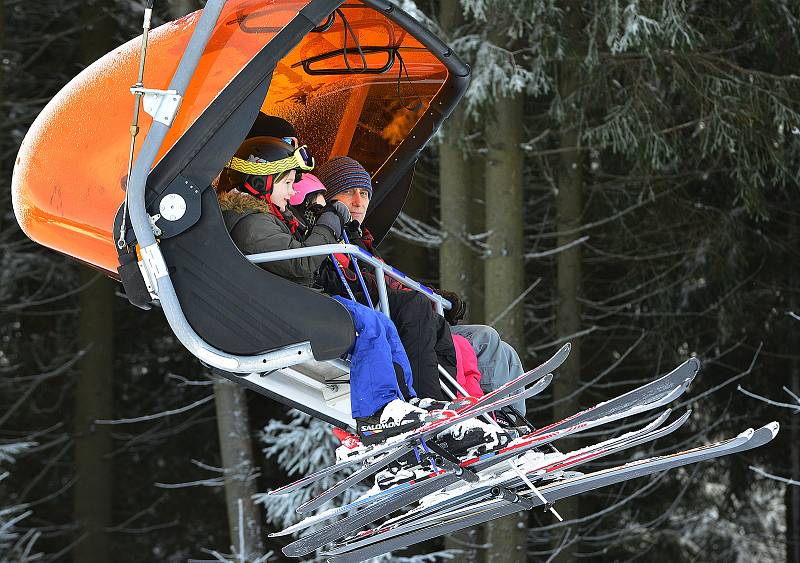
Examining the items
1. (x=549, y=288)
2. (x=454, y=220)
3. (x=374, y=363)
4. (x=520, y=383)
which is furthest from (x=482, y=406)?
(x=549, y=288)

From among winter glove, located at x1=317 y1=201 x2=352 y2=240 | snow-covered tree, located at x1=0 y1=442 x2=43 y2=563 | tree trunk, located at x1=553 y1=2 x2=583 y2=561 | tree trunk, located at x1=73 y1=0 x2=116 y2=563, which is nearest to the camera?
winter glove, located at x1=317 y1=201 x2=352 y2=240

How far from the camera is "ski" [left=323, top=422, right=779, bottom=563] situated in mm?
4930

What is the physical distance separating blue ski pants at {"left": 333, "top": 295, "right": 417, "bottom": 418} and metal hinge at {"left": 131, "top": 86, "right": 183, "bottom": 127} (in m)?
0.98

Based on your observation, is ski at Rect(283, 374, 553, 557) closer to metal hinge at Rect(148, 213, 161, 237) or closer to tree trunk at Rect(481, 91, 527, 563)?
metal hinge at Rect(148, 213, 161, 237)

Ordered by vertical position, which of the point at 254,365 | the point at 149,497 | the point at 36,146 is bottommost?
the point at 149,497

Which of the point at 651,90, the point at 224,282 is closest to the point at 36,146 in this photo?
the point at 224,282

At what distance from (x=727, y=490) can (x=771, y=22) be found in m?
6.74

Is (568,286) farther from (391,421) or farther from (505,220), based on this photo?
(391,421)

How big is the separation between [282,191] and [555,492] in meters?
1.68

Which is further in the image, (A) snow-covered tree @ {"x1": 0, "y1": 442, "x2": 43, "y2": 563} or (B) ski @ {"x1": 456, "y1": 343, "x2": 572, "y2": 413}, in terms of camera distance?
(A) snow-covered tree @ {"x1": 0, "y1": 442, "x2": 43, "y2": 563}

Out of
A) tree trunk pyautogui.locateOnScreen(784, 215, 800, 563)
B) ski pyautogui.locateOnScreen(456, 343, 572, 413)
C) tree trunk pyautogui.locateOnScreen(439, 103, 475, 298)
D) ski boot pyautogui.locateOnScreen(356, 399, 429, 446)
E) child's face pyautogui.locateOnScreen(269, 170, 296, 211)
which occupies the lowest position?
tree trunk pyautogui.locateOnScreen(784, 215, 800, 563)

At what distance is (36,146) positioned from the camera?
5.77 metres

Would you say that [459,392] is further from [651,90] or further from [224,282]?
[651,90]

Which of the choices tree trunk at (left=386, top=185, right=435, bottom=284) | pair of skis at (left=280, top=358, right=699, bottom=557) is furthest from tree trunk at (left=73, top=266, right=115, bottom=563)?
pair of skis at (left=280, top=358, right=699, bottom=557)
